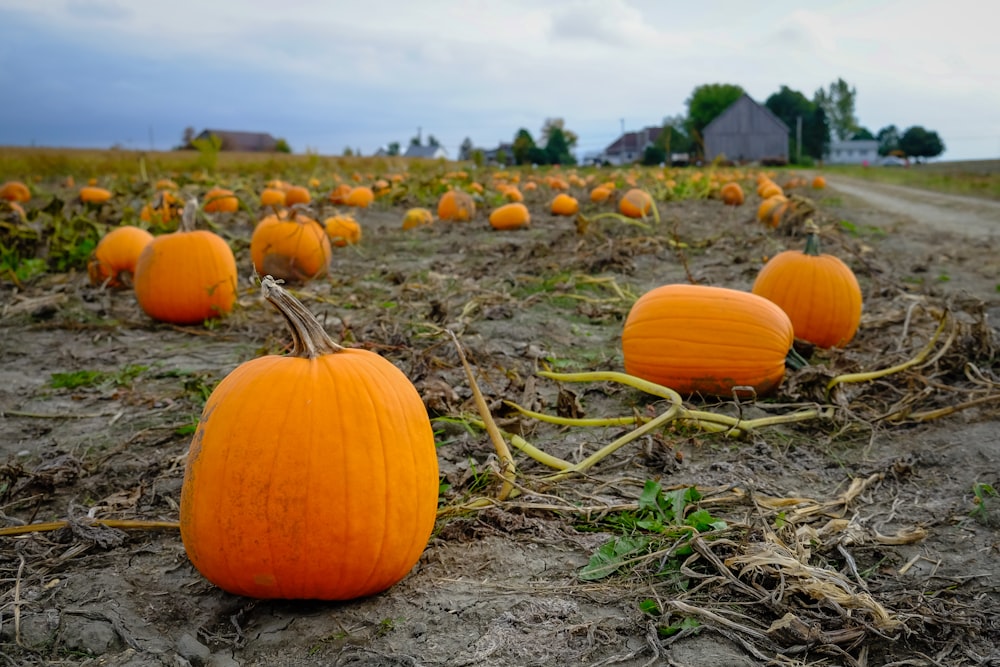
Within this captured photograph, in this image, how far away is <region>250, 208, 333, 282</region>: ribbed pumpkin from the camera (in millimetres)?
6746

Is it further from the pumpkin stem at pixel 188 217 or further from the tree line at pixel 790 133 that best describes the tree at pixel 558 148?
the pumpkin stem at pixel 188 217

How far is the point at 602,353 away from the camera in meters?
4.71

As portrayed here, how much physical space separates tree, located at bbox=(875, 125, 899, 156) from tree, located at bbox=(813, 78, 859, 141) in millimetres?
10110

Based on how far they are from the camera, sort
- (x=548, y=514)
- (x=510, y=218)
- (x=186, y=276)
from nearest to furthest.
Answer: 1. (x=548, y=514)
2. (x=186, y=276)
3. (x=510, y=218)

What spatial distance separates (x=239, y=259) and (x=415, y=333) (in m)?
4.41

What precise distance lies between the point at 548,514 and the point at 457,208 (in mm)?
9567

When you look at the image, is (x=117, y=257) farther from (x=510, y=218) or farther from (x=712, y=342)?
(x=510, y=218)

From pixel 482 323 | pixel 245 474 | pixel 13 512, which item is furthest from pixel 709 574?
pixel 482 323

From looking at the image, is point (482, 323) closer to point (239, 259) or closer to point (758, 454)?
point (758, 454)

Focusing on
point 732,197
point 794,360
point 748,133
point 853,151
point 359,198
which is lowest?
point 794,360

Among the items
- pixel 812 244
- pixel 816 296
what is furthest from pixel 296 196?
pixel 816 296

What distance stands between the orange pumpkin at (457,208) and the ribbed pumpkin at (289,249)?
16.1 ft

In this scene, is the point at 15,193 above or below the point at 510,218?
above

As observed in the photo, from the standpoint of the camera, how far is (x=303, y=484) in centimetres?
199
